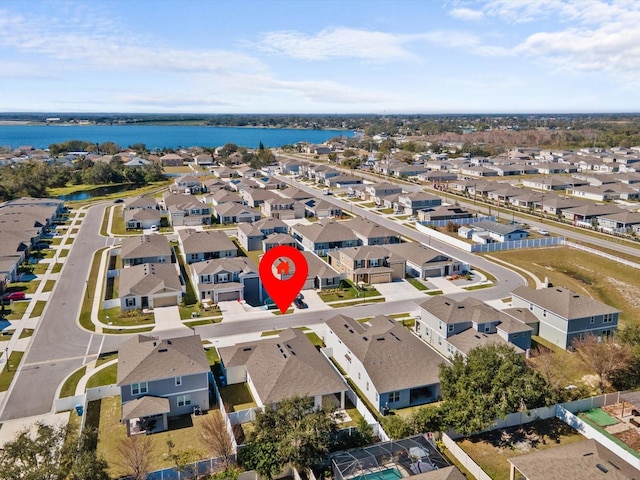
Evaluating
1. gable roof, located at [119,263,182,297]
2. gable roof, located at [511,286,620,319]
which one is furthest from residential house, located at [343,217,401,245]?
gable roof, located at [119,263,182,297]

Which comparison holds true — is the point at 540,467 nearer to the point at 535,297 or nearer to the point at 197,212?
the point at 535,297

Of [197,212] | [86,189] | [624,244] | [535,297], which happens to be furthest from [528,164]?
[86,189]

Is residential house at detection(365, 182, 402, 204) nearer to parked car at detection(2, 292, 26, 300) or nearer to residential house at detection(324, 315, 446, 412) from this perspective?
residential house at detection(324, 315, 446, 412)

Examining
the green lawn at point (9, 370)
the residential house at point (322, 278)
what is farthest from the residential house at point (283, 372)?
the residential house at point (322, 278)

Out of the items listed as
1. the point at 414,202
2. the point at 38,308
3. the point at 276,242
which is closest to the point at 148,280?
the point at 38,308

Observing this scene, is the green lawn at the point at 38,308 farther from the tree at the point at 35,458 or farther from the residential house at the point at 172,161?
the residential house at the point at 172,161
